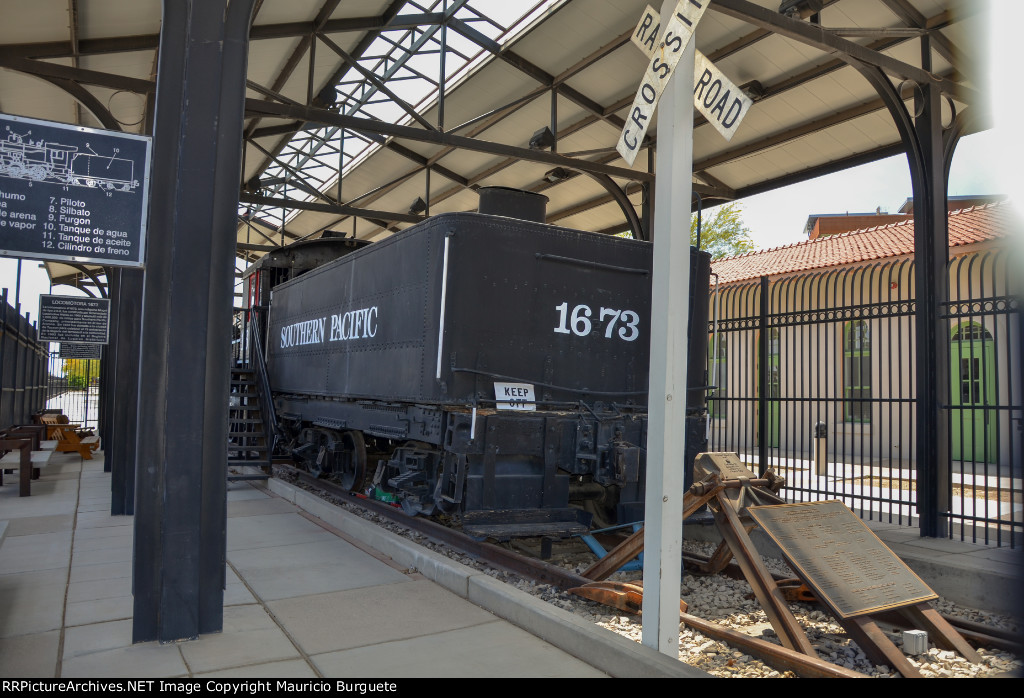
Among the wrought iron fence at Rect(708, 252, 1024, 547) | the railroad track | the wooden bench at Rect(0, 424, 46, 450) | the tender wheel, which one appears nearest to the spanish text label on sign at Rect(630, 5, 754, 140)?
the wrought iron fence at Rect(708, 252, 1024, 547)

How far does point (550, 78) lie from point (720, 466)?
7.91 m

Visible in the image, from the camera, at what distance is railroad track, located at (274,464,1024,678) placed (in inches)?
140

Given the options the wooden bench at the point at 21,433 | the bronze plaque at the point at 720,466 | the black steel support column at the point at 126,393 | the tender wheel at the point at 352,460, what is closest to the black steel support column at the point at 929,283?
the bronze plaque at the point at 720,466

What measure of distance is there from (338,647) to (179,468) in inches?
48.0

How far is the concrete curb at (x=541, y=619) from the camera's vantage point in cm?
319

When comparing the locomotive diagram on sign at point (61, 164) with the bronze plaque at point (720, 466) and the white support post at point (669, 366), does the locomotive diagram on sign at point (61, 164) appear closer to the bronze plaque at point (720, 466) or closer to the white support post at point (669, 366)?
the white support post at point (669, 366)

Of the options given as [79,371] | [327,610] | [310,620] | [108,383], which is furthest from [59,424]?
[79,371]

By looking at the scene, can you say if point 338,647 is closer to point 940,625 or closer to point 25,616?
point 25,616

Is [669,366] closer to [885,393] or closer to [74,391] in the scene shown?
[885,393]

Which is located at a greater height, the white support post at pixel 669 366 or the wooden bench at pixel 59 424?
the white support post at pixel 669 366

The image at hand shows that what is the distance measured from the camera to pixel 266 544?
618cm

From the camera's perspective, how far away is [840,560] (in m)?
4.21

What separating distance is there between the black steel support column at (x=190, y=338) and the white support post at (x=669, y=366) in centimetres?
224

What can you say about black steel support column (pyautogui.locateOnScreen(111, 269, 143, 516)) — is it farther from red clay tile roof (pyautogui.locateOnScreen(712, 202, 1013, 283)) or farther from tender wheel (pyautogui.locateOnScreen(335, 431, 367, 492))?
red clay tile roof (pyautogui.locateOnScreen(712, 202, 1013, 283))
